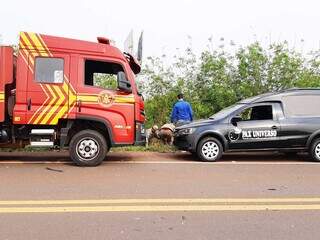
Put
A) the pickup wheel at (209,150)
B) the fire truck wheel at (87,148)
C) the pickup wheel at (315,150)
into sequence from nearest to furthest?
the fire truck wheel at (87,148) < the pickup wheel at (209,150) < the pickup wheel at (315,150)

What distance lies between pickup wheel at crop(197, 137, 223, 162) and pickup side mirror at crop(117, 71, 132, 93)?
223cm

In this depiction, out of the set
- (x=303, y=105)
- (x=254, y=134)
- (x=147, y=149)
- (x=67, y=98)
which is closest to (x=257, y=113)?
(x=254, y=134)

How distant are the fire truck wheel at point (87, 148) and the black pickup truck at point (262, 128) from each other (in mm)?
2306

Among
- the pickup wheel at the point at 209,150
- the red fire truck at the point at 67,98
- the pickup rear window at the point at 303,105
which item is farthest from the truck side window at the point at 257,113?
the red fire truck at the point at 67,98

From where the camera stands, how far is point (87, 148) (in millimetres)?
11781

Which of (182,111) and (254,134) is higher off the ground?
(182,111)

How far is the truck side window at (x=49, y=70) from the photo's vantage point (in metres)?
11.6

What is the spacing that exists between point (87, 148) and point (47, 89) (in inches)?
60.2

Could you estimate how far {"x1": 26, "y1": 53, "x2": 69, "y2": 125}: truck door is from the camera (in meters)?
11.6

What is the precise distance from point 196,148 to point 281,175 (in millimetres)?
2739

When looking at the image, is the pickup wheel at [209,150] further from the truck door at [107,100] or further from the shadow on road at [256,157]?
the truck door at [107,100]

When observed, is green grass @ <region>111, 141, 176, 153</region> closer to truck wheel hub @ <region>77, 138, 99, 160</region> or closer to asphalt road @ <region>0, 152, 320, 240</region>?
asphalt road @ <region>0, 152, 320, 240</region>

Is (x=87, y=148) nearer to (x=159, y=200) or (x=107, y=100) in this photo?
(x=107, y=100)

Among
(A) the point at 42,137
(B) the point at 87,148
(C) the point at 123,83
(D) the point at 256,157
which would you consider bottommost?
(D) the point at 256,157
